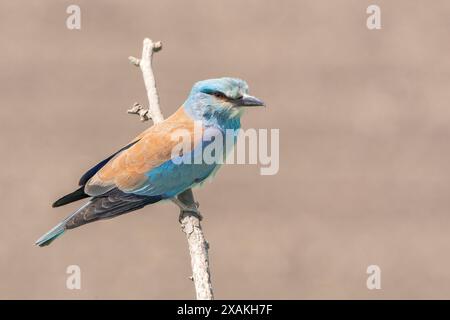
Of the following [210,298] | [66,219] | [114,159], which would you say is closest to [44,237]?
[66,219]

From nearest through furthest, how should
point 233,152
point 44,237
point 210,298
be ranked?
point 210,298
point 44,237
point 233,152

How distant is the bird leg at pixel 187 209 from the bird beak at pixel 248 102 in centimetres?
37

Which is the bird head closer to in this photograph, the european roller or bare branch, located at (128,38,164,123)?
the european roller

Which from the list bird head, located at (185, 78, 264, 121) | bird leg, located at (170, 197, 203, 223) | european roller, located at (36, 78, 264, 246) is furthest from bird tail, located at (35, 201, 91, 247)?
bird head, located at (185, 78, 264, 121)

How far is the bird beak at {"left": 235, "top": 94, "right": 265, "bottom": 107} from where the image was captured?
300cm

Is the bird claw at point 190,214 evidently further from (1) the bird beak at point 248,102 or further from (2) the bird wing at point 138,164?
(1) the bird beak at point 248,102

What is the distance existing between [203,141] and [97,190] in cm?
39

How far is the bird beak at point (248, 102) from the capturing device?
3.00m

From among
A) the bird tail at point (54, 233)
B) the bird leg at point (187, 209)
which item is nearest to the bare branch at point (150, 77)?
the bird leg at point (187, 209)

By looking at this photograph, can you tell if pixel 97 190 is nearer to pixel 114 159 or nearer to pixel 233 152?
pixel 114 159

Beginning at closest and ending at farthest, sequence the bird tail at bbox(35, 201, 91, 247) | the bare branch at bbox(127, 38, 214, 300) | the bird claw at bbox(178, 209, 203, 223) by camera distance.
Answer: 1. the bare branch at bbox(127, 38, 214, 300)
2. the bird tail at bbox(35, 201, 91, 247)
3. the bird claw at bbox(178, 209, 203, 223)

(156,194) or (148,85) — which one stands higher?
(148,85)

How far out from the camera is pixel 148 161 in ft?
9.98

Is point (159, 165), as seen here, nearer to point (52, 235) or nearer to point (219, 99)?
point (219, 99)
